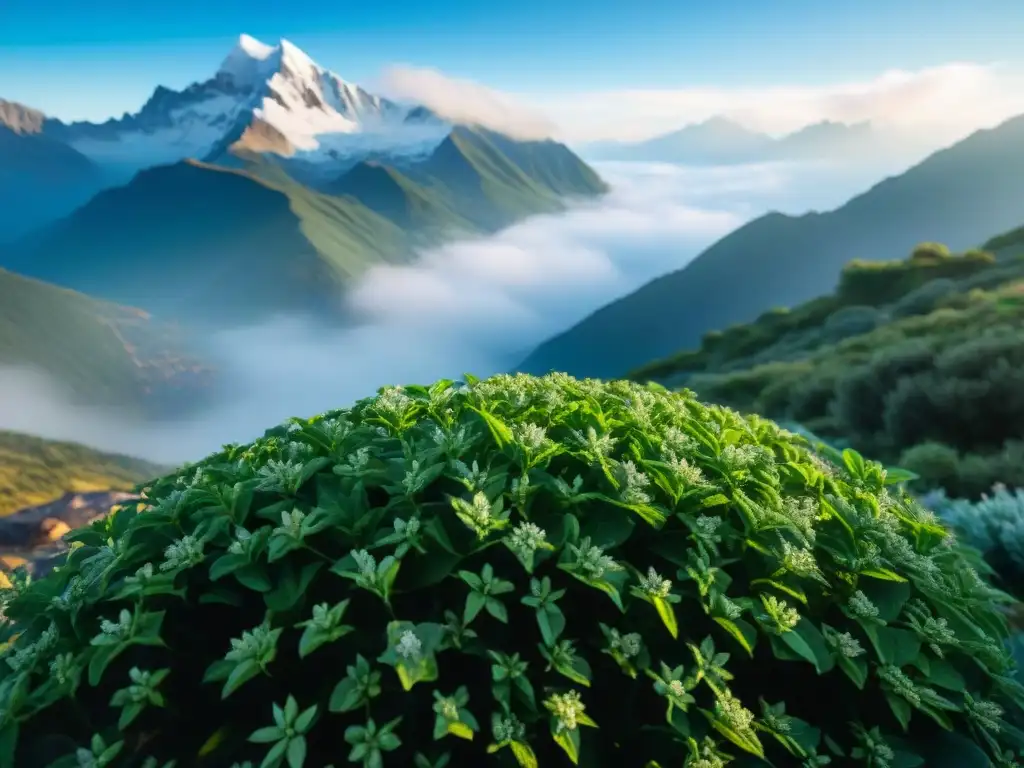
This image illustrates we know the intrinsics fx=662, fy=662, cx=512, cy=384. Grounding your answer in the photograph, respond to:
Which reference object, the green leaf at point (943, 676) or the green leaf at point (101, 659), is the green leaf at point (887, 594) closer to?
the green leaf at point (943, 676)

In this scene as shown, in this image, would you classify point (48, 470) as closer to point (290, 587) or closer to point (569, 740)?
point (290, 587)

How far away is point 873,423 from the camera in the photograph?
10.9 m

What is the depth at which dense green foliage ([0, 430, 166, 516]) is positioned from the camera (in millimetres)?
70556

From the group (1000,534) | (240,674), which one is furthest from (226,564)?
(1000,534)

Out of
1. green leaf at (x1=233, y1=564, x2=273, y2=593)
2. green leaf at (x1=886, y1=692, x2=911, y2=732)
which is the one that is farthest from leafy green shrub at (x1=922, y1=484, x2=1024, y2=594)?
green leaf at (x1=233, y1=564, x2=273, y2=593)

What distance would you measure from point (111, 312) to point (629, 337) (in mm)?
104887

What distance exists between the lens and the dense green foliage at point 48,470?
70.6 meters

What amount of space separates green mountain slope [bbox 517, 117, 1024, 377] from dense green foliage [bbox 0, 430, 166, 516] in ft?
207

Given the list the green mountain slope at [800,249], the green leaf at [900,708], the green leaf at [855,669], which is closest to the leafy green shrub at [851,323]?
the green leaf at [900,708]

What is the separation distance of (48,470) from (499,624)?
312ft

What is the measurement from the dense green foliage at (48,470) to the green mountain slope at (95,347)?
1120 inches

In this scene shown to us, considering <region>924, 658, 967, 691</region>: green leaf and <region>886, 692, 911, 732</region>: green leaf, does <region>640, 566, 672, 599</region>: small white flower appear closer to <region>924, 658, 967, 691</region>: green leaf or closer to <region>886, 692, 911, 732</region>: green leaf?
<region>886, 692, 911, 732</region>: green leaf

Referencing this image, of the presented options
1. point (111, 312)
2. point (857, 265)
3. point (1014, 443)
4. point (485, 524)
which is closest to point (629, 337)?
point (857, 265)

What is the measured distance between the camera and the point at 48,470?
79.0 meters
